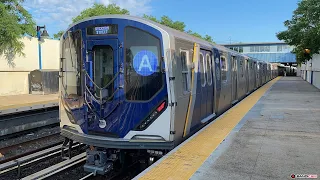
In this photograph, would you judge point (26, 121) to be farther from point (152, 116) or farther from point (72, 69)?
point (152, 116)

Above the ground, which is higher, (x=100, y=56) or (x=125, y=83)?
(x=100, y=56)

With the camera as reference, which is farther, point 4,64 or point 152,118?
point 4,64

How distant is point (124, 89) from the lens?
5516 mm

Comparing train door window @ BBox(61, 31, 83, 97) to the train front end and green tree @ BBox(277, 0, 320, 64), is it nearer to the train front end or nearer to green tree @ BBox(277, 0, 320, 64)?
the train front end

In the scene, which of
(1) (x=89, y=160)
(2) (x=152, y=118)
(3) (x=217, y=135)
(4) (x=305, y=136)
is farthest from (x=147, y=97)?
(4) (x=305, y=136)

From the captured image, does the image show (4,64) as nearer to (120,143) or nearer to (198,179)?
(120,143)

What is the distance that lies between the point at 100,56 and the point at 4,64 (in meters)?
11.8

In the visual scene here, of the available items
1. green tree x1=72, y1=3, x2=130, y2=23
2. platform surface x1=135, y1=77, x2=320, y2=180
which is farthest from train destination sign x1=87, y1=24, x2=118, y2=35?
green tree x1=72, y1=3, x2=130, y2=23

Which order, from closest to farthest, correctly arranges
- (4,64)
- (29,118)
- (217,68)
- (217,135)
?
1. (217,135)
2. (217,68)
3. (29,118)
4. (4,64)

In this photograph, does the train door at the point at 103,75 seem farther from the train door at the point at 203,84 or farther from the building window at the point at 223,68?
the building window at the point at 223,68

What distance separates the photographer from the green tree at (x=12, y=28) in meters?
13.6

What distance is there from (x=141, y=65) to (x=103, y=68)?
732mm

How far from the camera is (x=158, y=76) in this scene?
5.43 metres

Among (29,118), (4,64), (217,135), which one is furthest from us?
(4,64)
